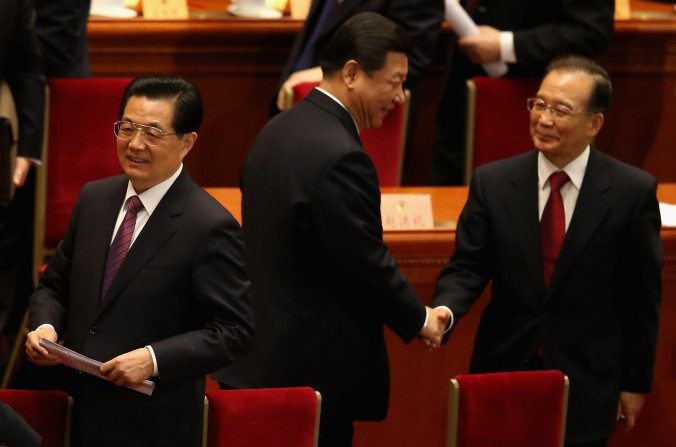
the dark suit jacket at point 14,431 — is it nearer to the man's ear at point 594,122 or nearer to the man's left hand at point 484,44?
the man's ear at point 594,122

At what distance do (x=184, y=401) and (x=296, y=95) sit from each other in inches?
70.7

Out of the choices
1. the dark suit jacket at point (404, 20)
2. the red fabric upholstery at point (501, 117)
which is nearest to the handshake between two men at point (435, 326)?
the dark suit jacket at point (404, 20)

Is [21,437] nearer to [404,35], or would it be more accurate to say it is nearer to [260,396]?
[260,396]

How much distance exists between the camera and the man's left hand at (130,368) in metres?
2.59

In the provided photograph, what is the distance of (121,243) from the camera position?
2752mm

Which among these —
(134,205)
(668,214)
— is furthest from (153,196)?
(668,214)

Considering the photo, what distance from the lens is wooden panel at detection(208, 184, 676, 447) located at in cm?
372

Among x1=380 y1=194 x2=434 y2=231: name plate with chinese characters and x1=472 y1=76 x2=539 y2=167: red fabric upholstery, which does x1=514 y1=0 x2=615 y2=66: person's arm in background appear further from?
x1=380 y1=194 x2=434 y2=231: name plate with chinese characters

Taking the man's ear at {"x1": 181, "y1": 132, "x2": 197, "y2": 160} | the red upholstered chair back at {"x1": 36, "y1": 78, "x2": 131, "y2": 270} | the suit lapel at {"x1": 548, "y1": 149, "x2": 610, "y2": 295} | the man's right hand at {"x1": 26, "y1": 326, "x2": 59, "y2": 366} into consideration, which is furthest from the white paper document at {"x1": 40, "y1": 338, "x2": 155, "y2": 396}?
the red upholstered chair back at {"x1": 36, "y1": 78, "x2": 131, "y2": 270}

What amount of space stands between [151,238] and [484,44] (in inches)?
87.5

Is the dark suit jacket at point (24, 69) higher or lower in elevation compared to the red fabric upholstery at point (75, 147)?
higher

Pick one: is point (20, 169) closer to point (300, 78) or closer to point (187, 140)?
point (300, 78)

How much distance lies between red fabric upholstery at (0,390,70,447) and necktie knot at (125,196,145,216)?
0.38m

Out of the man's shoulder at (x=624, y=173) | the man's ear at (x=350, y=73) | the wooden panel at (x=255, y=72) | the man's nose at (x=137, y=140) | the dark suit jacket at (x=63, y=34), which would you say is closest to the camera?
the man's nose at (x=137, y=140)
